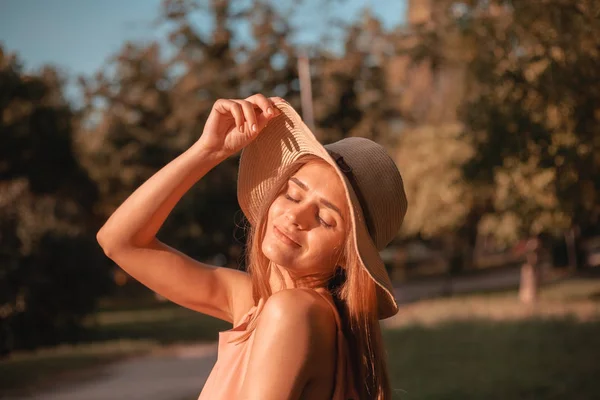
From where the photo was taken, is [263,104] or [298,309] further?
[263,104]

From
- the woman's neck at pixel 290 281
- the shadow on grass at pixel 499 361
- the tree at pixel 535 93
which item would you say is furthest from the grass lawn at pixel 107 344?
the woman's neck at pixel 290 281

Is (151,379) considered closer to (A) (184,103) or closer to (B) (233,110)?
(B) (233,110)

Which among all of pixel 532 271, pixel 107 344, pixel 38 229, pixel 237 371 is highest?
pixel 237 371

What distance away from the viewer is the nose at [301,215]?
1718 millimetres

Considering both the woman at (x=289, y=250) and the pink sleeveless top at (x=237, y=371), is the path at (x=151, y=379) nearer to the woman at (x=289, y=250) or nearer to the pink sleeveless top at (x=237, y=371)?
the woman at (x=289, y=250)

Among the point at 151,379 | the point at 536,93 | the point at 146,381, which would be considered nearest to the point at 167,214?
the point at 536,93

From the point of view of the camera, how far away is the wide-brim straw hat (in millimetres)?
1691

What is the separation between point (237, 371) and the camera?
164cm

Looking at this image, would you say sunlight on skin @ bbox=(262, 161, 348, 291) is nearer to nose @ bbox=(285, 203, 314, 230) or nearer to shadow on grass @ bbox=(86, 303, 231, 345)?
nose @ bbox=(285, 203, 314, 230)

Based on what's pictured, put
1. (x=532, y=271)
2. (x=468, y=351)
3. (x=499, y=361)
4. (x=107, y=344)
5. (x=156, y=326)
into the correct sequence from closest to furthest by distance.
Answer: (x=499, y=361), (x=468, y=351), (x=107, y=344), (x=532, y=271), (x=156, y=326)

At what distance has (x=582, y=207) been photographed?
21.1 feet

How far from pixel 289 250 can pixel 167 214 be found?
12.8 inches

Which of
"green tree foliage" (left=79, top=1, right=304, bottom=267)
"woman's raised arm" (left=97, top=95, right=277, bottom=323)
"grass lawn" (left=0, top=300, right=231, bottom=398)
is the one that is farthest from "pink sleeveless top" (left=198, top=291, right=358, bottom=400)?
"green tree foliage" (left=79, top=1, right=304, bottom=267)

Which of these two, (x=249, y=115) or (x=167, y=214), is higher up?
(x=249, y=115)
